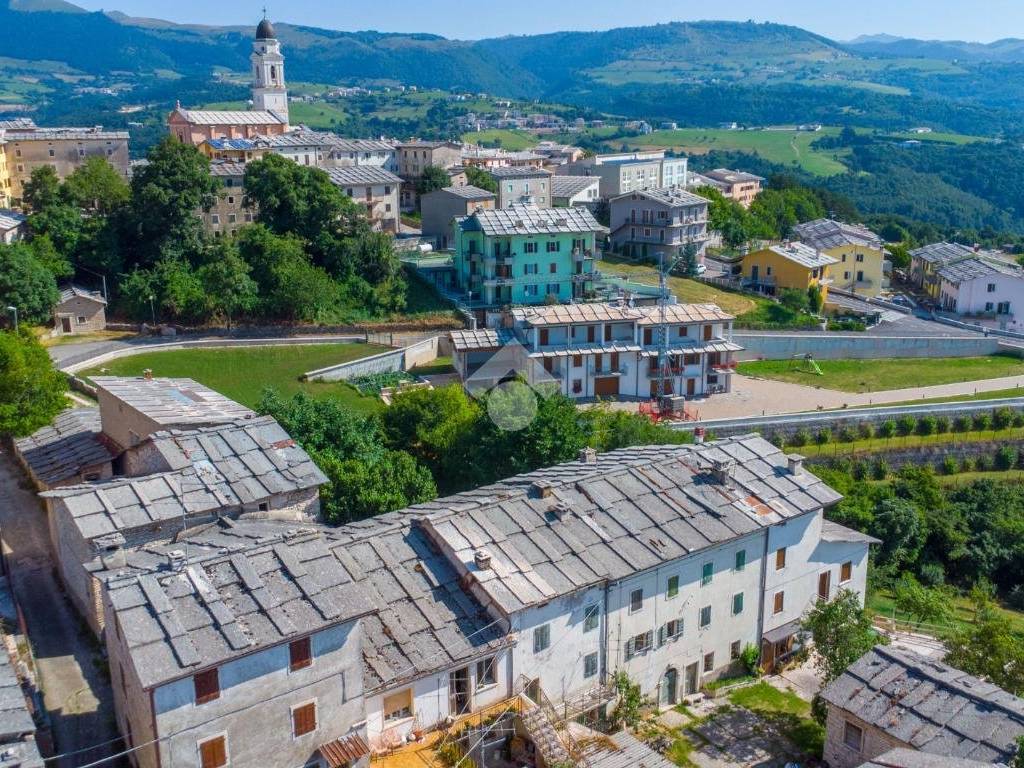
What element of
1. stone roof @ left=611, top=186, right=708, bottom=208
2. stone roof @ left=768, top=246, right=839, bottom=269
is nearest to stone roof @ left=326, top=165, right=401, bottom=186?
stone roof @ left=611, top=186, right=708, bottom=208

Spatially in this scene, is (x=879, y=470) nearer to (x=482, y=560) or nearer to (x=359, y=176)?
(x=482, y=560)

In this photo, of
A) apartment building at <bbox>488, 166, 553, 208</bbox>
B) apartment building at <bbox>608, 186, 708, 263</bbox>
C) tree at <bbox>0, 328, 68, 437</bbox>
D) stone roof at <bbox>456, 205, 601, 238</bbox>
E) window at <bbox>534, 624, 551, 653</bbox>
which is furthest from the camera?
apartment building at <bbox>488, 166, 553, 208</bbox>

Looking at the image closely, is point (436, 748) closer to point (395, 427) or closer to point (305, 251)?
point (395, 427)

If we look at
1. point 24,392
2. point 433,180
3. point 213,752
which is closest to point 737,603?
point 213,752

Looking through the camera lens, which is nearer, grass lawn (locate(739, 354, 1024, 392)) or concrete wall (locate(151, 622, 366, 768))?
concrete wall (locate(151, 622, 366, 768))

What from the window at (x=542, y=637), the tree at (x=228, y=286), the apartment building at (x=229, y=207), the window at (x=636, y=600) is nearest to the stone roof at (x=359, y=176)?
the apartment building at (x=229, y=207)

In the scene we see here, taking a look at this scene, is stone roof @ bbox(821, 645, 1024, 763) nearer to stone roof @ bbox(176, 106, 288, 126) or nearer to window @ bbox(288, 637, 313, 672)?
window @ bbox(288, 637, 313, 672)
